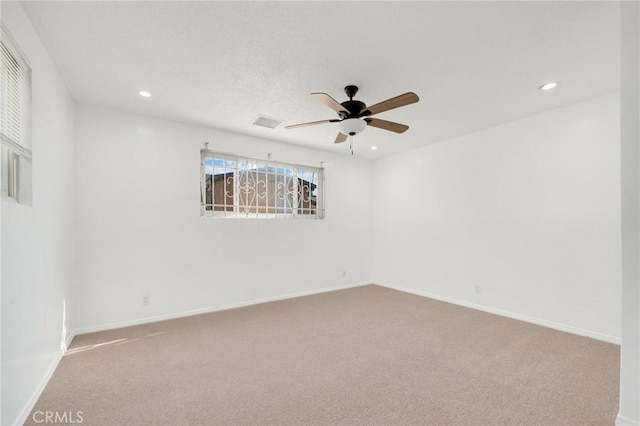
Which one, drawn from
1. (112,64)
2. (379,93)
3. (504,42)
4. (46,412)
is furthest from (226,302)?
(504,42)

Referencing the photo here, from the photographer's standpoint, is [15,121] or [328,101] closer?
[15,121]

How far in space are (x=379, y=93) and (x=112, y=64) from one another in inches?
94.7

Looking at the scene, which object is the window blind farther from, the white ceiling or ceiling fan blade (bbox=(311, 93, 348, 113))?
ceiling fan blade (bbox=(311, 93, 348, 113))

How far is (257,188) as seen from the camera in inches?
176

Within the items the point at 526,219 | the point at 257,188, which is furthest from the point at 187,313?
the point at 526,219

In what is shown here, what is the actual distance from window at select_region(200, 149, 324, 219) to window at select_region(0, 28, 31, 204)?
2104mm

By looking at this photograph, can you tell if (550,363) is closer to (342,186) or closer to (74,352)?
(342,186)

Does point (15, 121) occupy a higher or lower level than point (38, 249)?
higher

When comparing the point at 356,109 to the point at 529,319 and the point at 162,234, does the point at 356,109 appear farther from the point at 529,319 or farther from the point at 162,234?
the point at 529,319

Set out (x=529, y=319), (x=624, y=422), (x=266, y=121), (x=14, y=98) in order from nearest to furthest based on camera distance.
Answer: (x=624, y=422) < (x=14, y=98) < (x=529, y=319) < (x=266, y=121)

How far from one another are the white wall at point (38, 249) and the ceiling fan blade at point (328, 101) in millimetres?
1868

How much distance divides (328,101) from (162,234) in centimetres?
273

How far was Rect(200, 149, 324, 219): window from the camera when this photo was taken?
4.07 m

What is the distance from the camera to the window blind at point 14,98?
1606 millimetres
